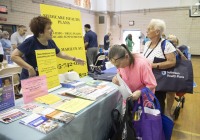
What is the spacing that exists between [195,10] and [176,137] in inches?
284

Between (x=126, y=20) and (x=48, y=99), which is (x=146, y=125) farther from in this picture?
(x=126, y=20)

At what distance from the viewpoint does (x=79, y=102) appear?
3.80 feet

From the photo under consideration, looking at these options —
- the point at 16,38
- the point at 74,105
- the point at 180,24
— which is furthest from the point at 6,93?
the point at 180,24

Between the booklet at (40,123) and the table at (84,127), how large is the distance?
19mm

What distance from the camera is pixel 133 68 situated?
4.16 ft

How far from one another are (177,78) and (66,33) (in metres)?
1.38

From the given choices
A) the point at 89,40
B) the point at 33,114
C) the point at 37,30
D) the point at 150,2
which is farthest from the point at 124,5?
the point at 33,114

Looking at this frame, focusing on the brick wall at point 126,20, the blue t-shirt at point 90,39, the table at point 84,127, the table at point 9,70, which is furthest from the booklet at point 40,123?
the brick wall at point 126,20

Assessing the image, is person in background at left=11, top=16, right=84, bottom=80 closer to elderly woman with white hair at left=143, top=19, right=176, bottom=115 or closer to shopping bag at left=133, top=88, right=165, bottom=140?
shopping bag at left=133, top=88, right=165, bottom=140

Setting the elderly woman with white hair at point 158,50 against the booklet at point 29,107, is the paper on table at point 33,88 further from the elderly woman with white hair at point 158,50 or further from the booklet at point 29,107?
the elderly woman with white hair at point 158,50

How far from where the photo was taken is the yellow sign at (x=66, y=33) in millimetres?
1993

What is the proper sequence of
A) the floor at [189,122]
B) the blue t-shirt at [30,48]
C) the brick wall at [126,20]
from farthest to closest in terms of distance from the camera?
the brick wall at [126,20] → the floor at [189,122] → the blue t-shirt at [30,48]

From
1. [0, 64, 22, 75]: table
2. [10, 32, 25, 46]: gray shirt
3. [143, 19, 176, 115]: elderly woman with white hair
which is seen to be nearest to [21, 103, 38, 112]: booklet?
[143, 19, 176, 115]: elderly woman with white hair

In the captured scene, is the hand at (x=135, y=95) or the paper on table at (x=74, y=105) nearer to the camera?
the paper on table at (x=74, y=105)
